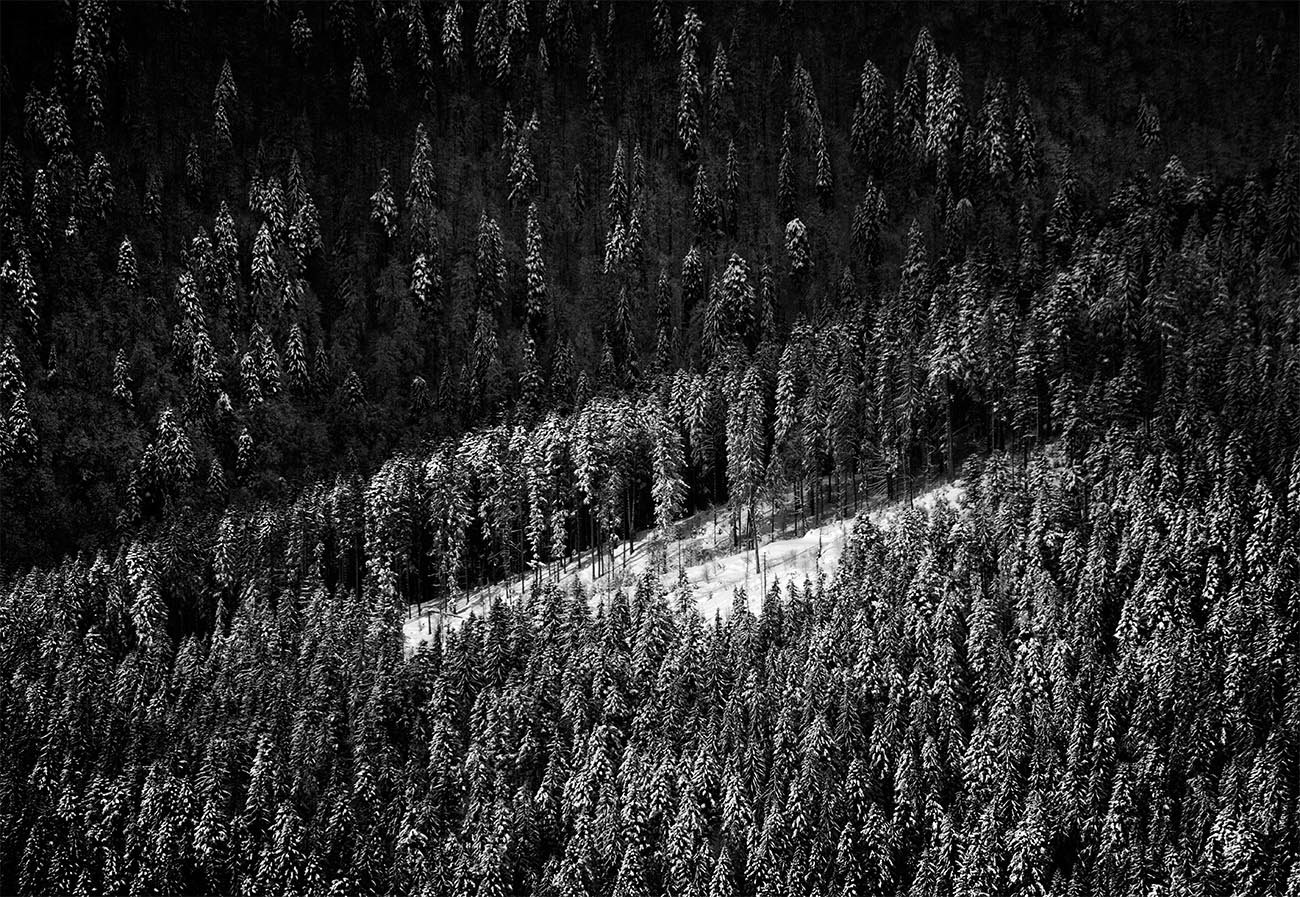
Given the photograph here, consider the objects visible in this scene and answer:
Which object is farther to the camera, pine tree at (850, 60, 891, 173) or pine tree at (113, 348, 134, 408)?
pine tree at (850, 60, 891, 173)

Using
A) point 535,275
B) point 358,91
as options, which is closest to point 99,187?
point 358,91

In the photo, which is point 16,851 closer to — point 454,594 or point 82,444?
point 454,594

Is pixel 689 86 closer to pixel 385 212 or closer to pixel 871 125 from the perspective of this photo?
pixel 871 125

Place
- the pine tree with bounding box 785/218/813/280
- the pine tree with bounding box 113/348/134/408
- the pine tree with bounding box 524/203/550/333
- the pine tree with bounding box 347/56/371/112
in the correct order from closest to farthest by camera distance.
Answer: the pine tree with bounding box 113/348/134/408, the pine tree with bounding box 785/218/813/280, the pine tree with bounding box 524/203/550/333, the pine tree with bounding box 347/56/371/112

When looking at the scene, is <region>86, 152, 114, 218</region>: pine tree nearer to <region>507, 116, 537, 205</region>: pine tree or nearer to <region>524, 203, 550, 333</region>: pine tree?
<region>507, 116, 537, 205</region>: pine tree

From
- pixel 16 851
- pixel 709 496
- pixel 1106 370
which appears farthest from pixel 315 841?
pixel 1106 370

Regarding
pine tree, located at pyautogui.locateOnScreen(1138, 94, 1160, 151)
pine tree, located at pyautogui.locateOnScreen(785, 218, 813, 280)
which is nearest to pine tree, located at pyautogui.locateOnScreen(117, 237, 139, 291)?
pine tree, located at pyautogui.locateOnScreen(785, 218, 813, 280)

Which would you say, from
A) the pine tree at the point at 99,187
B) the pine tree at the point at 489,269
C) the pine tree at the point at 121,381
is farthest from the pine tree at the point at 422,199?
the pine tree at the point at 121,381
